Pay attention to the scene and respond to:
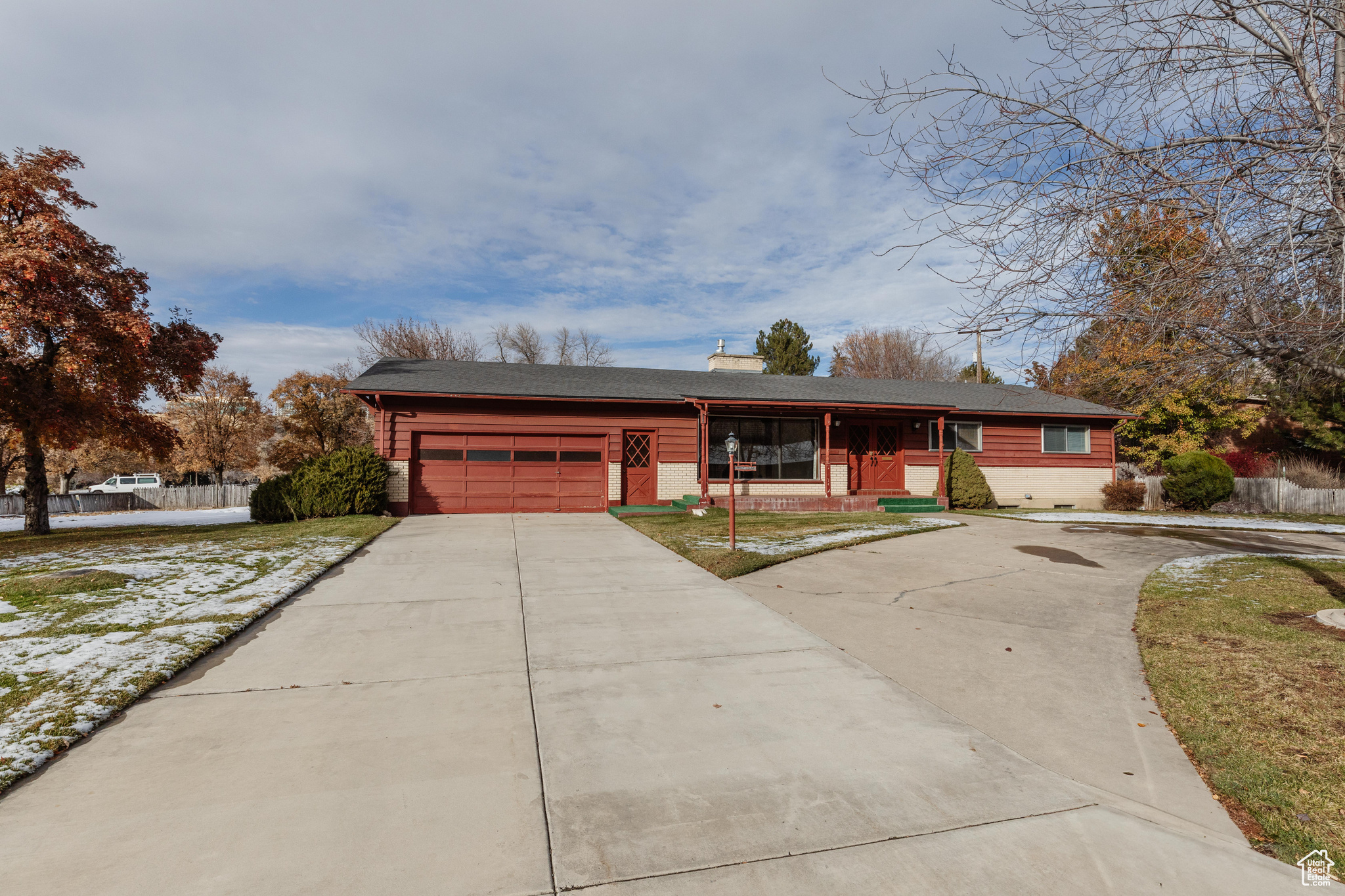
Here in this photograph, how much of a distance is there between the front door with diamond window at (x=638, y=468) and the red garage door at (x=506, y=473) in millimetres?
567

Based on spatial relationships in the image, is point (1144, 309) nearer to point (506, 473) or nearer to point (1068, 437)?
point (506, 473)

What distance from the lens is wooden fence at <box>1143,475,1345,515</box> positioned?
1758 cm

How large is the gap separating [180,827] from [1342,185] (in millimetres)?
6661

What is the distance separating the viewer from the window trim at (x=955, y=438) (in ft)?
59.8

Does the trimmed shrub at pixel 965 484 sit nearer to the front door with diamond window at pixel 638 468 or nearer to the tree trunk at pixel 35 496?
the front door with diamond window at pixel 638 468

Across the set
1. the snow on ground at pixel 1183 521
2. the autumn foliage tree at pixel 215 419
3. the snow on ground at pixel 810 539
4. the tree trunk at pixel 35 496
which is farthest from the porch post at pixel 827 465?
the autumn foliage tree at pixel 215 419

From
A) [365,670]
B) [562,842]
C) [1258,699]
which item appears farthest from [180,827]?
[1258,699]

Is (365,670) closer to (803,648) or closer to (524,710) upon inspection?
(524,710)

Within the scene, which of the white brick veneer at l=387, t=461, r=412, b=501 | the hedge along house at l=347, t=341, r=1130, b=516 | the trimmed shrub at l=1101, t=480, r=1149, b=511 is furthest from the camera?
the trimmed shrub at l=1101, t=480, r=1149, b=511

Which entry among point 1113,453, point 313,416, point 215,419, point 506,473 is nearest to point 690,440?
point 506,473

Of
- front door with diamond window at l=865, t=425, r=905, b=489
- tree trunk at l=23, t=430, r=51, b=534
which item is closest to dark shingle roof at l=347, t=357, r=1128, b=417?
front door with diamond window at l=865, t=425, r=905, b=489

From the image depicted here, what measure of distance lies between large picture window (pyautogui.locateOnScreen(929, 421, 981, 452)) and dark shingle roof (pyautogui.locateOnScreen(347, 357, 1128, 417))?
2.12ft

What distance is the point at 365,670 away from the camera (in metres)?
4.22

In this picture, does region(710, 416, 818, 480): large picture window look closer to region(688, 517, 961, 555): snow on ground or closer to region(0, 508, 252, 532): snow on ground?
region(688, 517, 961, 555): snow on ground
